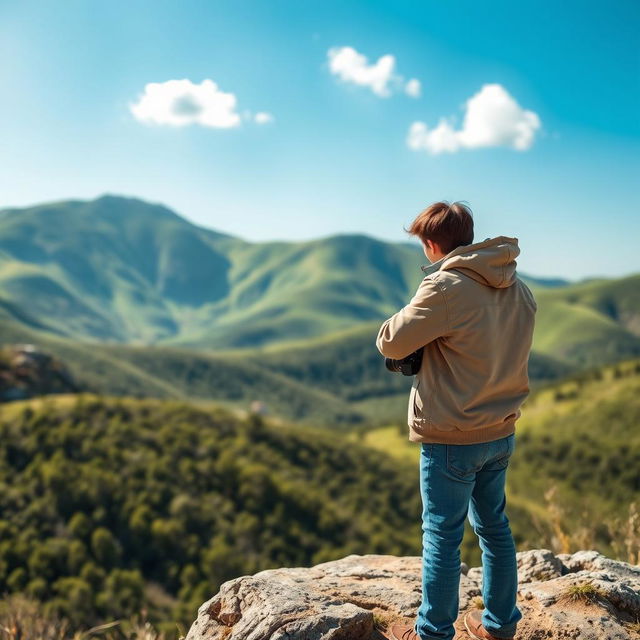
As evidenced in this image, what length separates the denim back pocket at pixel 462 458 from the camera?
3586 millimetres

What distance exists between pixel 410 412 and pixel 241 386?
7145 inches

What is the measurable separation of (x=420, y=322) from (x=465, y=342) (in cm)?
33

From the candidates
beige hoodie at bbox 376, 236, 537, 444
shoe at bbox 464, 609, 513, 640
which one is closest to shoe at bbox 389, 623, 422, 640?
shoe at bbox 464, 609, 513, 640

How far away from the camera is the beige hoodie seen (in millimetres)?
3475

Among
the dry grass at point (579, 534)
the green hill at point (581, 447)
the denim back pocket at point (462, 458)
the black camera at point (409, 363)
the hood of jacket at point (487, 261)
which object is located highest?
the hood of jacket at point (487, 261)

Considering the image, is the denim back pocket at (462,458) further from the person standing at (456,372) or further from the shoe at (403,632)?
the shoe at (403,632)

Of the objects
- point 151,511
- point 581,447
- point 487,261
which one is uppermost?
point 487,261

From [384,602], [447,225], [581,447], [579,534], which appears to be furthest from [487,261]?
[581,447]

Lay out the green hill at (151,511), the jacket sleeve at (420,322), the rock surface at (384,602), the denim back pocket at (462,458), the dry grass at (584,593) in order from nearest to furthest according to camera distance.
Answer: the jacket sleeve at (420,322), the denim back pocket at (462,458), the rock surface at (384,602), the dry grass at (584,593), the green hill at (151,511)

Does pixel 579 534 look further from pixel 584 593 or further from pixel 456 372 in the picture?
pixel 456 372

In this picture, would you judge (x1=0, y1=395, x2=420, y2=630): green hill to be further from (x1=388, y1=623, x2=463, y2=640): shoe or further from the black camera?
the black camera

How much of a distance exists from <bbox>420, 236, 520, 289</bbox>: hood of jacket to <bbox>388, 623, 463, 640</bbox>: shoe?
2.50m

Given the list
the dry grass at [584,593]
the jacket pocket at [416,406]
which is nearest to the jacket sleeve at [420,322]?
the jacket pocket at [416,406]

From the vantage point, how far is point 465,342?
352 centimetres
